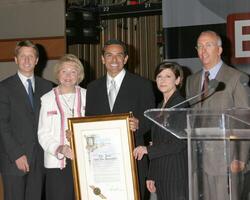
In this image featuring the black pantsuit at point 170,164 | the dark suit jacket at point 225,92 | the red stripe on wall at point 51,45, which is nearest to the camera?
the black pantsuit at point 170,164

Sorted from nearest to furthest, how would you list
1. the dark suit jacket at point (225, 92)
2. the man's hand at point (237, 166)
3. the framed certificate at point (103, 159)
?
the man's hand at point (237, 166)
the framed certificate at point (103, 159)
the dark suit jacket at point (225, 92)

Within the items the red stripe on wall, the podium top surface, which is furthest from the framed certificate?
the red stripe on wall

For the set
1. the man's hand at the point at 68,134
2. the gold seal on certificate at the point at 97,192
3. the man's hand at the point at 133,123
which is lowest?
the gold seal on certificate at the point at 97,192

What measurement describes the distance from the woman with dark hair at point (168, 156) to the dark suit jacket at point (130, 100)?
0.17 metres

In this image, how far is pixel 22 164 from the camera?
3.31 meters

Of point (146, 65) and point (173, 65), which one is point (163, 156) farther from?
point (146, 65)

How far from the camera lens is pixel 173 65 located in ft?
10.00

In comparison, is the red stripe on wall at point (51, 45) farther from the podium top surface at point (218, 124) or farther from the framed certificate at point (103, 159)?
the podium top surface at point (218, 124)

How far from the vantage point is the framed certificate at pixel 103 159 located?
2.99m

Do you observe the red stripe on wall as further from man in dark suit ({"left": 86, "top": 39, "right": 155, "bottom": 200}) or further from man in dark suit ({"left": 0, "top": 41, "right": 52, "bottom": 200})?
man in dark suit ({"left": 86, "top": 39, "right": 155, "bottom": 200})

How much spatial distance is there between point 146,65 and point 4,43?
7.87ft

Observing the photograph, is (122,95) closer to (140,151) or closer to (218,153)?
(140,151)

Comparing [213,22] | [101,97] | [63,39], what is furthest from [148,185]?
[63,39]

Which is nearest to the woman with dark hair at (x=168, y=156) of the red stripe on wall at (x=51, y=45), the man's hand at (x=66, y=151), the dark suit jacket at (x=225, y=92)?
the dark suit jacket at (x=225, y=92)
